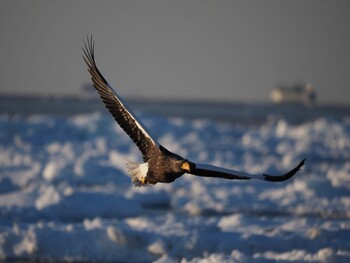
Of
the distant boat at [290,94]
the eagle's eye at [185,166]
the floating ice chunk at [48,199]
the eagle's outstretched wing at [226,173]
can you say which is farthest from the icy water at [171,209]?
the distant boat at [290,94]

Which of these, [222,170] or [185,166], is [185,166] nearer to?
[185,166]

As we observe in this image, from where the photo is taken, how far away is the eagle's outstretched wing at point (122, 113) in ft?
36.1

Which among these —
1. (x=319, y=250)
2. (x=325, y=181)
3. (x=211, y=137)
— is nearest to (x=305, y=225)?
(x=319, y=250)

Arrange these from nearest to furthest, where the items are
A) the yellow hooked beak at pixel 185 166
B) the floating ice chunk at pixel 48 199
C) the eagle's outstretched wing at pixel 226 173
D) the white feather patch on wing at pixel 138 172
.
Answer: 1. the yellow hooked beak at pixel 185 166
2. the eagle's outstretched wing at pixel 226 173
3. the white feather patch on wing at pixel 138 172
4. the floating ice chunk at pixel 48 199

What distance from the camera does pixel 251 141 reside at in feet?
117

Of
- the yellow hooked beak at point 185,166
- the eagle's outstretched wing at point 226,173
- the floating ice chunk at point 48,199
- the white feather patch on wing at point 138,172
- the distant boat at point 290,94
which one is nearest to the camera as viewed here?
the yellow hooked beak at point 185,166

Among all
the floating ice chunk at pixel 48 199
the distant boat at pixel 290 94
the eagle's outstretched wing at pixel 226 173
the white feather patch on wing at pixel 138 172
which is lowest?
the eagle's outstretched wing at pixel 226 173

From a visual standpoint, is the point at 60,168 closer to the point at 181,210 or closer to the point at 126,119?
the point at 181,210

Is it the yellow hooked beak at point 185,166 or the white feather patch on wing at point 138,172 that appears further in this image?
the white feather patch on wing at point 138,172

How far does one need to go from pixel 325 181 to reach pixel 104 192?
469 cm

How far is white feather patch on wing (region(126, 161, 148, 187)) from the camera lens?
1102cm

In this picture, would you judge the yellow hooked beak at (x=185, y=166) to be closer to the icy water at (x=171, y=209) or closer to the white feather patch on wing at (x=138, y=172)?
the white feather patch on wing at (x=138, y=172)

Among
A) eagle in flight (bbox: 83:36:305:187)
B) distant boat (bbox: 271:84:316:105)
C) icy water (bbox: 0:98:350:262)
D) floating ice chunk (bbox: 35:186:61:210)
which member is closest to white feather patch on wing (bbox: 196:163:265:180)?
eagle in flight (bbox: 83:36:305:187)

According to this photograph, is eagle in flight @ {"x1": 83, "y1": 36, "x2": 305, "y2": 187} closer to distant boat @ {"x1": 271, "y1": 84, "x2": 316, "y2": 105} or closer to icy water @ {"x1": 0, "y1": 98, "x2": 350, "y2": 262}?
icy water @ {"x1": 0, "y1": 98, "x2": 350, "y2": 262}
